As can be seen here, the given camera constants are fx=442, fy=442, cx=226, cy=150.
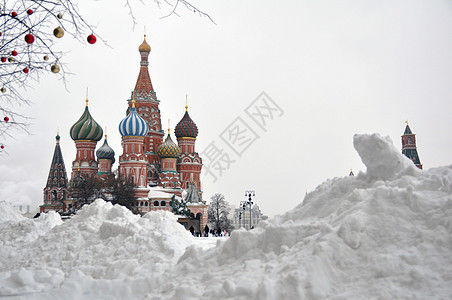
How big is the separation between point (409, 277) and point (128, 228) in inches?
175

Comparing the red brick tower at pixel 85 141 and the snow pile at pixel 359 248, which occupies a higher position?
the red brick tower at pixel 85 141

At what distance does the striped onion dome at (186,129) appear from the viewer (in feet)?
127

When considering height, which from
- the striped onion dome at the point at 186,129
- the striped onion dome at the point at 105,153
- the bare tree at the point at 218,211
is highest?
the striped onion dome at the point at 186,129

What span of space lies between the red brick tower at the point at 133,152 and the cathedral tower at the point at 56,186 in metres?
7.28

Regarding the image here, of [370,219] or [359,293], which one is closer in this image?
[359,293]

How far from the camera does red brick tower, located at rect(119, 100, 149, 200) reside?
109ft

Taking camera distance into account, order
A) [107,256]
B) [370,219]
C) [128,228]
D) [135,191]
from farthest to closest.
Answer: [135,191], [128,228], [107,256], [370,219]

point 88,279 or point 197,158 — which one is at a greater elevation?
point 197,158

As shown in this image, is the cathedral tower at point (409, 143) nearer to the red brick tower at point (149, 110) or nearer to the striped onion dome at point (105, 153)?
the red brick tower at point (149, 110)

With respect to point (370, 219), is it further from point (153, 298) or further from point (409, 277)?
point (153, 298)

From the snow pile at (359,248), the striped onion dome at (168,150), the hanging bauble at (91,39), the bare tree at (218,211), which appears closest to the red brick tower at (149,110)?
the striped onion dome at (168,150)

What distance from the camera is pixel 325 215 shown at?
4.73 m

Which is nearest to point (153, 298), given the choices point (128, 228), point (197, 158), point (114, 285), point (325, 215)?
point (114, 285)

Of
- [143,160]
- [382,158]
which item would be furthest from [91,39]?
[143,160]
